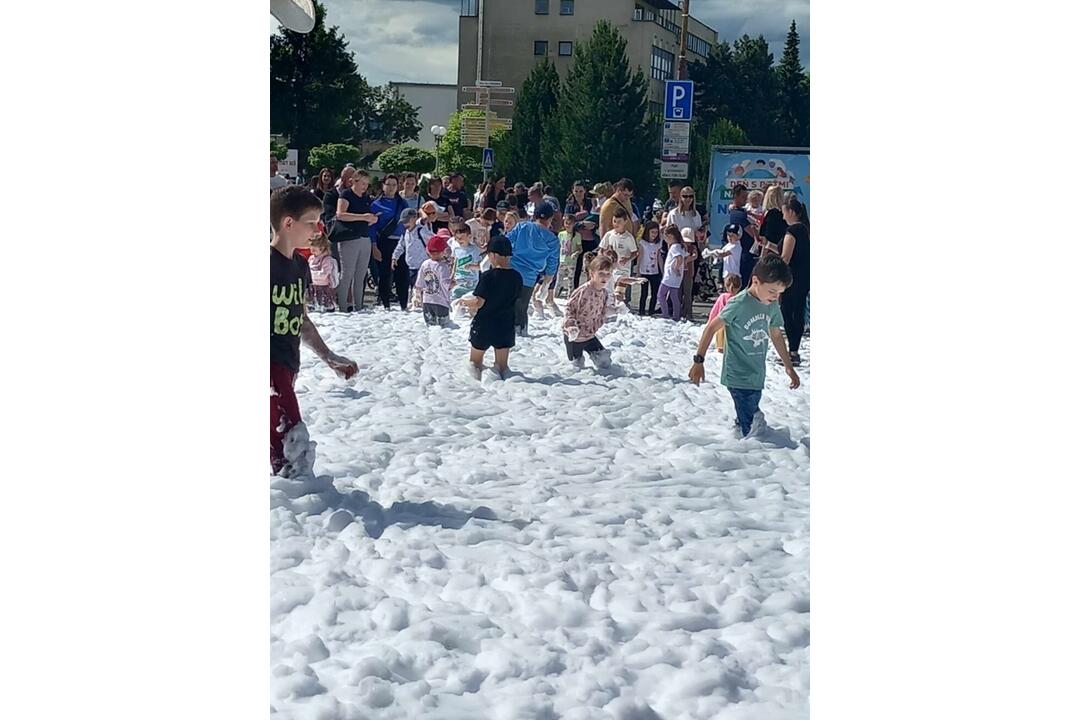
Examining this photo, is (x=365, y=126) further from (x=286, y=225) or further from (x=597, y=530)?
(x=597, y=530)

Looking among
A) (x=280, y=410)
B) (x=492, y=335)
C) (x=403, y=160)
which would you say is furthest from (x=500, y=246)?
(x=280, y=410)

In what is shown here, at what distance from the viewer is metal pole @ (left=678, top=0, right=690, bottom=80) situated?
497 centimetres

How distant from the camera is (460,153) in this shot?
6438mm

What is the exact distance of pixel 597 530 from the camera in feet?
13.7

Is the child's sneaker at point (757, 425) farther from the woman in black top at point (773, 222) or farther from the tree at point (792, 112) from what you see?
the woman in black top at point (773, 222)

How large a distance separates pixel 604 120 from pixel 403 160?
273 cm

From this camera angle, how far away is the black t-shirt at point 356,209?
8453 mm

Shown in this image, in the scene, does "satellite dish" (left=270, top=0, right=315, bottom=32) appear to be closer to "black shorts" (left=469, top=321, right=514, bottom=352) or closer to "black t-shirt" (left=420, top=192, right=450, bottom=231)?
"black shorts" (left=469, top=321, right=514, bottom=352)

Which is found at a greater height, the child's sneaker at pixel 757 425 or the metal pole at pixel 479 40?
the metal pole at pixel 479 40

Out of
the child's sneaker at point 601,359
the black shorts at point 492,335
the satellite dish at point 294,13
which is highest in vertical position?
the satellite dish at point 294,13

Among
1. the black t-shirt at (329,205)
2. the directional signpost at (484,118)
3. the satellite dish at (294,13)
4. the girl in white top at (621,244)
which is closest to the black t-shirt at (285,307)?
the satellite dish at (294,13)

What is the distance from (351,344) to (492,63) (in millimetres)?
3141

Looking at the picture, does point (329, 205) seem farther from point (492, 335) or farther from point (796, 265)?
point (796, 265)

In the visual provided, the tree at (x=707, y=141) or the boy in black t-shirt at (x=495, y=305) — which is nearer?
the tree at (x=707, y=141)
